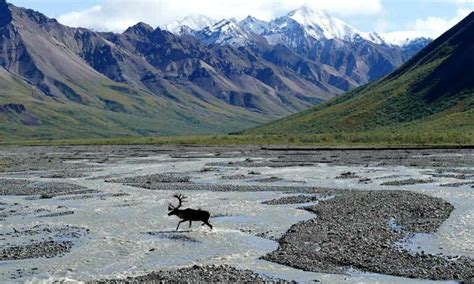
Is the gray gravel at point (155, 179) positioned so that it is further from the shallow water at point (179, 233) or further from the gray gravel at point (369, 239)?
the gray gravel at point (369, 239)

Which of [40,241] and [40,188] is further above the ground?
[40,188]

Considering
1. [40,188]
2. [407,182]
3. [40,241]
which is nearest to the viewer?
[40,241]

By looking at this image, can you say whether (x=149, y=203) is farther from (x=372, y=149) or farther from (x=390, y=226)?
(x=372, y=149)

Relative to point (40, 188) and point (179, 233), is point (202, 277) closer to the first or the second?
point (179, 233)

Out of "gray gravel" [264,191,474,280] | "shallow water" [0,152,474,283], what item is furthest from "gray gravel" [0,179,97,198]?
"gray gravel" [264,191,474,280]

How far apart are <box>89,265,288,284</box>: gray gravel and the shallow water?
3.48ft

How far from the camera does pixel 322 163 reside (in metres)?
97.5

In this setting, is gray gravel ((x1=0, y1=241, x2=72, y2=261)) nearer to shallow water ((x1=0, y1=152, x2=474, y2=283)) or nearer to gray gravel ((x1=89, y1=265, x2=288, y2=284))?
shallow water ((x1=0, y1=152, x2=474, y2=283))

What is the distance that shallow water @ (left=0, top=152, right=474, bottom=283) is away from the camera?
27.5 m

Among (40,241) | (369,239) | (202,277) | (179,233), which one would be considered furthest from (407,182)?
(202,277)

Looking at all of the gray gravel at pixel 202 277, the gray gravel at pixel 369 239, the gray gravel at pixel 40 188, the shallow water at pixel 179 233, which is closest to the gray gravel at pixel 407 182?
the shallow water at pixel 179 233

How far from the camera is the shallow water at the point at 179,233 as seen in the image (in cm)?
2748

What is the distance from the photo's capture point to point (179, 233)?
36500 mm

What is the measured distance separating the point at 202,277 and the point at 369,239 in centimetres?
1124
